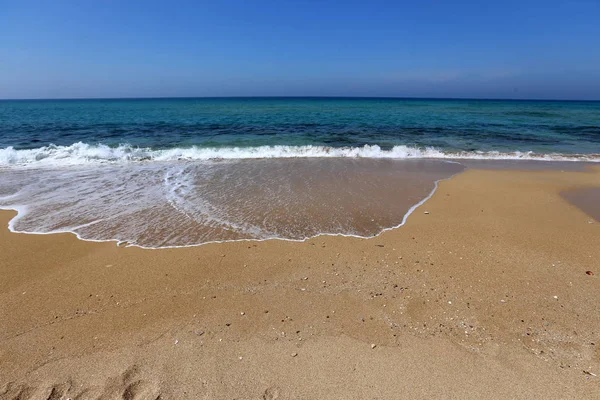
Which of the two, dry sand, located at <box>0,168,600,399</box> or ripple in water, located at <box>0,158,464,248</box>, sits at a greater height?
ripple in water, located at <box>0,158,464,248</box>

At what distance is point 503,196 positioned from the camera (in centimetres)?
778

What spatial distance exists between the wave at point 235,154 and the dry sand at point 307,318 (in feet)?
26.9

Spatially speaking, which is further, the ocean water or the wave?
the wave

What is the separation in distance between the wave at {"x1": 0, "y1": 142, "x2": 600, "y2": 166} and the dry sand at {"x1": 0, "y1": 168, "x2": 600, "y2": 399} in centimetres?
821

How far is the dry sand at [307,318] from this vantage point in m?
2.66

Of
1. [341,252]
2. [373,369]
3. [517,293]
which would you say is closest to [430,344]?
[373,369]

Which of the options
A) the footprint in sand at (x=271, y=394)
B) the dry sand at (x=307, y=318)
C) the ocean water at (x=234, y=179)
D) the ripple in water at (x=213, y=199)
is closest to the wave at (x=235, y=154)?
the ocean water at (x=234, y=179)

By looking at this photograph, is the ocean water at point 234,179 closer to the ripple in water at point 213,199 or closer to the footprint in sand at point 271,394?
the ripple in water at point 213,199

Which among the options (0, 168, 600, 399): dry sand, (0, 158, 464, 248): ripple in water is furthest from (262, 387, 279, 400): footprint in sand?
(0, 158, 464, 248): ripple in water

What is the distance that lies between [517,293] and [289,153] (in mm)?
11286

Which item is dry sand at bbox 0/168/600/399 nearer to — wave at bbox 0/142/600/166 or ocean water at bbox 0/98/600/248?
ocean water at bbox 0/98/600/248

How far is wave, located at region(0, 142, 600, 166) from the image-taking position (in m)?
12.6

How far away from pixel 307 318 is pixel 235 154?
11435mm

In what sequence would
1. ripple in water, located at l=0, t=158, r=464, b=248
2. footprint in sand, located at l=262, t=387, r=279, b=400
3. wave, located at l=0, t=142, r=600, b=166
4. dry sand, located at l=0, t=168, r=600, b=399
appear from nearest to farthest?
footprint in sand, located at l=262, t=387, r=279, b=400 → dry sand, located at l=0, t=168, r=600, b=399 → ripple in water, located at l=0, t=158, r=464, b=248 → wave, located at l=0, t=142, r=600, b=166
